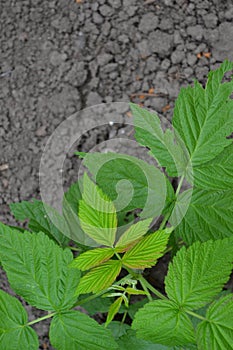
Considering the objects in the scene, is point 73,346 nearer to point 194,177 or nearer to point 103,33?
point 194,177

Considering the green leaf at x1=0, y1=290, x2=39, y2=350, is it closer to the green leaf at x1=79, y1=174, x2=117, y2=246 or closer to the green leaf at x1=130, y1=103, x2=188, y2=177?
the green leaf at x1=79, y1=174, x2=117, y2=246

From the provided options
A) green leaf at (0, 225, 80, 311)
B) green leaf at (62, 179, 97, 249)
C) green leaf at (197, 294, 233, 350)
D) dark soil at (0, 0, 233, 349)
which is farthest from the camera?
dark soil at (0, 0, 233, 349)

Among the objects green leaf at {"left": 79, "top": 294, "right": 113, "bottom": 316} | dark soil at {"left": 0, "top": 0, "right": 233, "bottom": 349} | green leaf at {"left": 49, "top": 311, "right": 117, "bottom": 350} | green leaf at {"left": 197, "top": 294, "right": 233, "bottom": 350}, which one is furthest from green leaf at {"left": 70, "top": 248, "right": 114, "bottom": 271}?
dark soil at {"left": 0, "top": 0, "right": 233, "bottom": 349}

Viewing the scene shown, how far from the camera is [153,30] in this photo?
6.12 feet

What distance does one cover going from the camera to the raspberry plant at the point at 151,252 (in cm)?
104

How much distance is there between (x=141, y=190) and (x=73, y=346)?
0.38m

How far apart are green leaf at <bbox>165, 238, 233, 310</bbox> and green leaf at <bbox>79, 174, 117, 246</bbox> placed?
0.16 meters

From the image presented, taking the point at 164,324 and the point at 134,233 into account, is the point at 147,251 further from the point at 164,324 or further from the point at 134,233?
the point at 164,324

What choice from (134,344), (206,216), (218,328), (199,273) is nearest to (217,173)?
(206,216)

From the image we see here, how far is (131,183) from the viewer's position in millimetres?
1192

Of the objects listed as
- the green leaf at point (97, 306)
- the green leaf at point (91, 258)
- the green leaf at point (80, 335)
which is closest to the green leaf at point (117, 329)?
the green leaf at point (97, 306)

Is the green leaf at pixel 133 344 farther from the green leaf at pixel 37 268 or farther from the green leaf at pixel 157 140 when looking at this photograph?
the green leaf at pixel 157 140

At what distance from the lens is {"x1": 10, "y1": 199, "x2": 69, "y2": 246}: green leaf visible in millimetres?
1382

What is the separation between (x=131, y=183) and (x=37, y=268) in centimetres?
29
